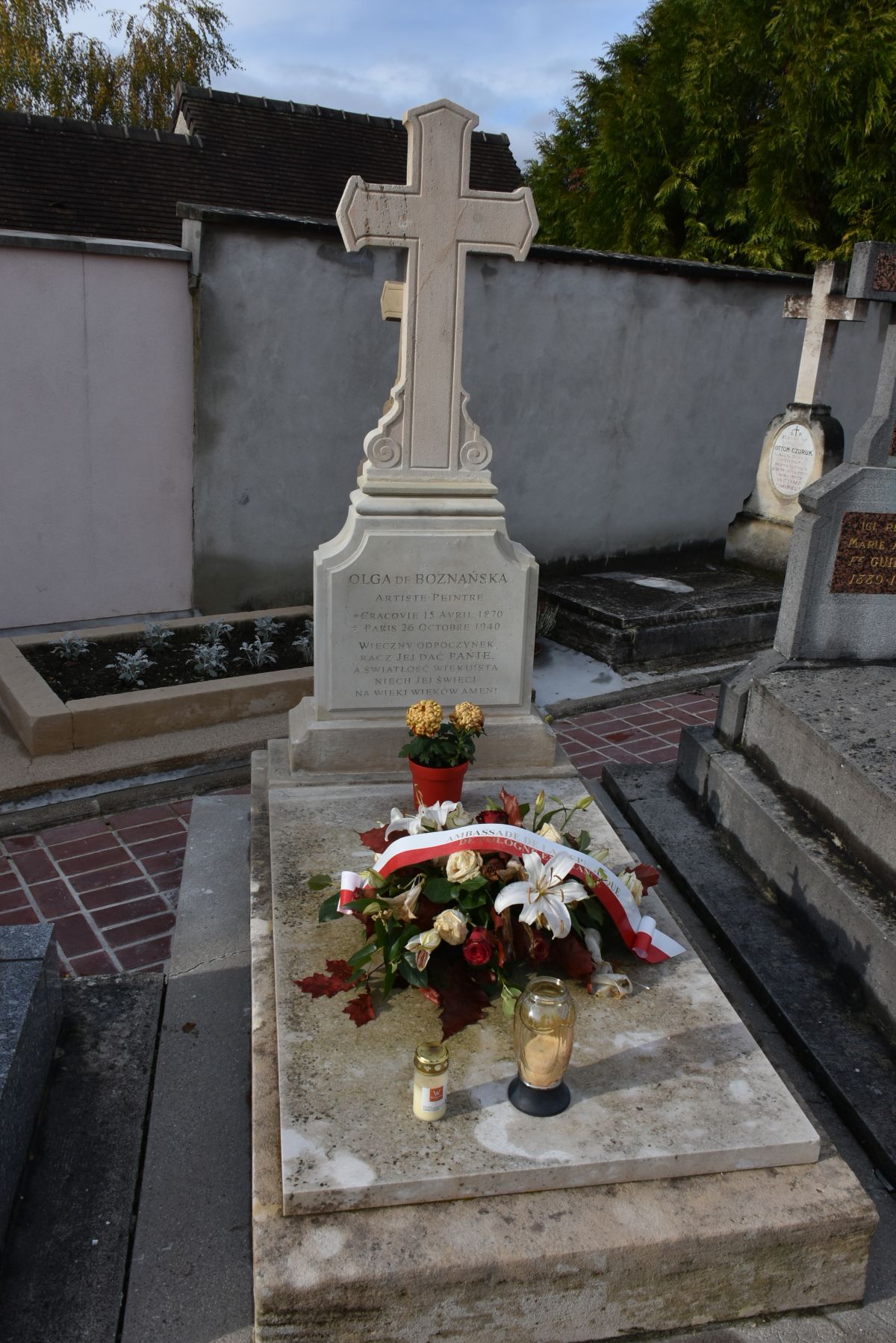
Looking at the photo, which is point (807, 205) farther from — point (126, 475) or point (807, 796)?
point (807, 796)

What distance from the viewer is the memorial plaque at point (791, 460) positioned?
8.46m

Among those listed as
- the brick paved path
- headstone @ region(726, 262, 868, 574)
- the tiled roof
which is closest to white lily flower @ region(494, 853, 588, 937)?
the brick paved path

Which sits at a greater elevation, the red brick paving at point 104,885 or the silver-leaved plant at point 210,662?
the silver-leaved plant at point 210,662

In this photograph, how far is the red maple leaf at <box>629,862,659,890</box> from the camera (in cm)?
339

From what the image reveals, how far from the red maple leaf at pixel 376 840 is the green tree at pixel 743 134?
39.1 ft

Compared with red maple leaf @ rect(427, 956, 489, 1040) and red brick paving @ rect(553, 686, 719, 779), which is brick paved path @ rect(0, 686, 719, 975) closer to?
red brick paving @ rect(553, 686, 719, 779)

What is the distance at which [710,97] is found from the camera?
547 inches

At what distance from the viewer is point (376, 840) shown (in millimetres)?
3338

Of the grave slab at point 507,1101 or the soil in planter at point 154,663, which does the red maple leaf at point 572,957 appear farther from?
the soil in planter at point 154,663

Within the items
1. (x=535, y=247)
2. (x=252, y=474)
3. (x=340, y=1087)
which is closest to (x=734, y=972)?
(x=340, y=1087)

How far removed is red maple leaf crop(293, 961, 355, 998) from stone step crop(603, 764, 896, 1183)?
1.47 metres

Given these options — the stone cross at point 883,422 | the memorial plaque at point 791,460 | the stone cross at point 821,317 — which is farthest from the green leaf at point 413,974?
the stone cross at point 821,317

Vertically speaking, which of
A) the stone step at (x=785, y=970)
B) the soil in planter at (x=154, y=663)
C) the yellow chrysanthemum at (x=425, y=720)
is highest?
the yellow chrysanthemum at (x=425, y=720)

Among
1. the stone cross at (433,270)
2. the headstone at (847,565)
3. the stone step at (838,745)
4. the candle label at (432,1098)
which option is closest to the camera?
the candle label at (432,1098)
